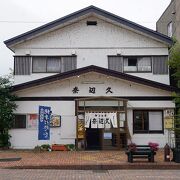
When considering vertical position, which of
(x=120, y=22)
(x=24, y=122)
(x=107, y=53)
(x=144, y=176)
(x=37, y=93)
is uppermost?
(x=120, y=22)

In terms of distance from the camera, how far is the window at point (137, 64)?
90.8ft

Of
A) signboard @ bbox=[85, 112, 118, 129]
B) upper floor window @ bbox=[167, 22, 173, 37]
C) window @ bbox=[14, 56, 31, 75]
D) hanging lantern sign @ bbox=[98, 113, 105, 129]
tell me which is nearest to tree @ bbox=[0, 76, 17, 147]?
window @ bbox=[14, 56, 31, 75]

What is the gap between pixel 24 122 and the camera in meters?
25.5

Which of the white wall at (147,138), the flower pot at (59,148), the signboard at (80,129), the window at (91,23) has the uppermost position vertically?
the window at (91,23)

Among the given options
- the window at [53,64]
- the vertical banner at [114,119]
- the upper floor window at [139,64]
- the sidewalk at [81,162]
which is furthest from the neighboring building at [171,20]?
the sidewalk at [81,162]

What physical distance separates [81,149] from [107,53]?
6.97 m

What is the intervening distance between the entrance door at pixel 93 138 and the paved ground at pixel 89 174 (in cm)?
791

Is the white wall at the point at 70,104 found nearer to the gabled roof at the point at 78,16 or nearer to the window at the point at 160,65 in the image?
the window at the point at 160,65

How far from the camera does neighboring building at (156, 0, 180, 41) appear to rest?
127ft

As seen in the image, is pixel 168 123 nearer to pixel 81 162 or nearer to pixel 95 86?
pixel 95 86

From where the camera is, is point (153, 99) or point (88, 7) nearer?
point (153, 99)

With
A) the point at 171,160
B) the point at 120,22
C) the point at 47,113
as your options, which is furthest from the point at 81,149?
the point at 120,22

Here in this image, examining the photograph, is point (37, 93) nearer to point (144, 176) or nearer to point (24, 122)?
point (24, 122)

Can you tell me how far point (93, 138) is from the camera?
24969 mm
